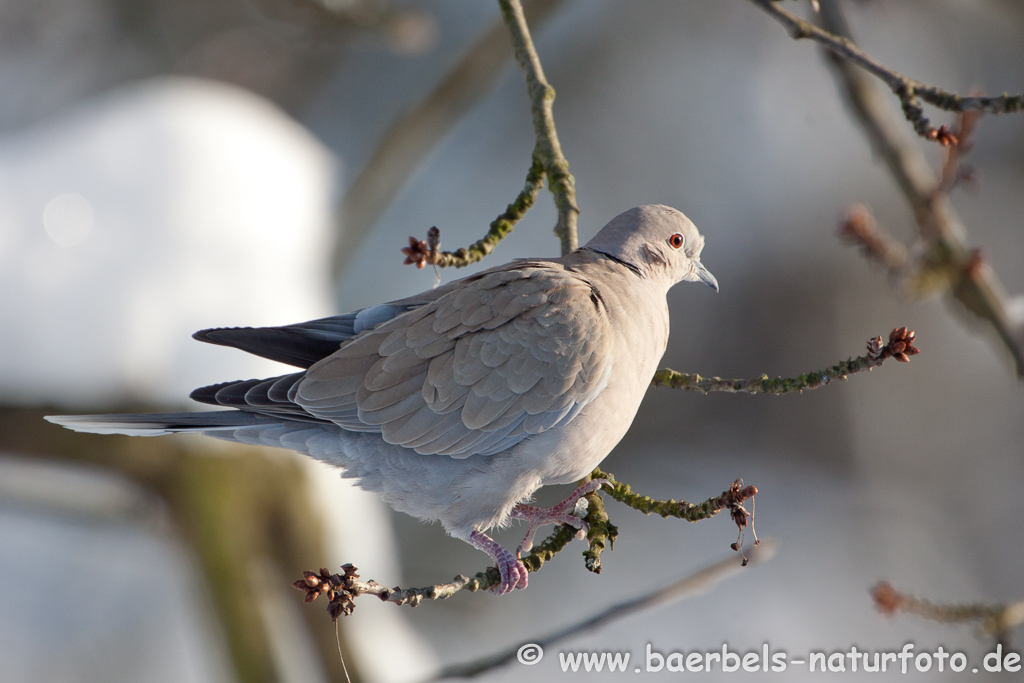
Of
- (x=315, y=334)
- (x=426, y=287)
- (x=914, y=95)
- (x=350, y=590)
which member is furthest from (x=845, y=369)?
(x=426, y=287)

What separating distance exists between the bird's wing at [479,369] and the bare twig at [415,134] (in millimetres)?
2559

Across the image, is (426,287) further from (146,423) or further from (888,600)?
(888,600)

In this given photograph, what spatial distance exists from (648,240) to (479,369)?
670mm

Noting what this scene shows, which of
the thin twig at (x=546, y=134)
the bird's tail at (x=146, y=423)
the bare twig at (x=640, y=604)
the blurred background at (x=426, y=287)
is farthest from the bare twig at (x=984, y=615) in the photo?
the bird's tail at (x=146, y=423)

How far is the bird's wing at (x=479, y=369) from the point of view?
2.04m

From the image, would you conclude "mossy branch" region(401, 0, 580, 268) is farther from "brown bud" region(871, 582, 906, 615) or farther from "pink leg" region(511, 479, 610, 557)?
"brown bud" region(871, 582, 906, 615)

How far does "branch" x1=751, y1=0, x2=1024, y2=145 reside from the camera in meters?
1.74

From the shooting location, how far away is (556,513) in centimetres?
218

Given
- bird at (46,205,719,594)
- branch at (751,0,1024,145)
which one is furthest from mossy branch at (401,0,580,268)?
branch at (751,0,1024,145)

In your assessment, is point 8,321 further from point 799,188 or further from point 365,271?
point 799,188

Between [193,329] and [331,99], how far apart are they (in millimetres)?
5923

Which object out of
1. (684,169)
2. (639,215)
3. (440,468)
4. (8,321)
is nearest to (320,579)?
(440,468)

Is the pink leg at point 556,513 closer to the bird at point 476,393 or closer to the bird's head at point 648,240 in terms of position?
the bird at point 476,393

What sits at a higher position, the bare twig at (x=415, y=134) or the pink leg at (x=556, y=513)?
the bare twig at (x=415, y=134)
